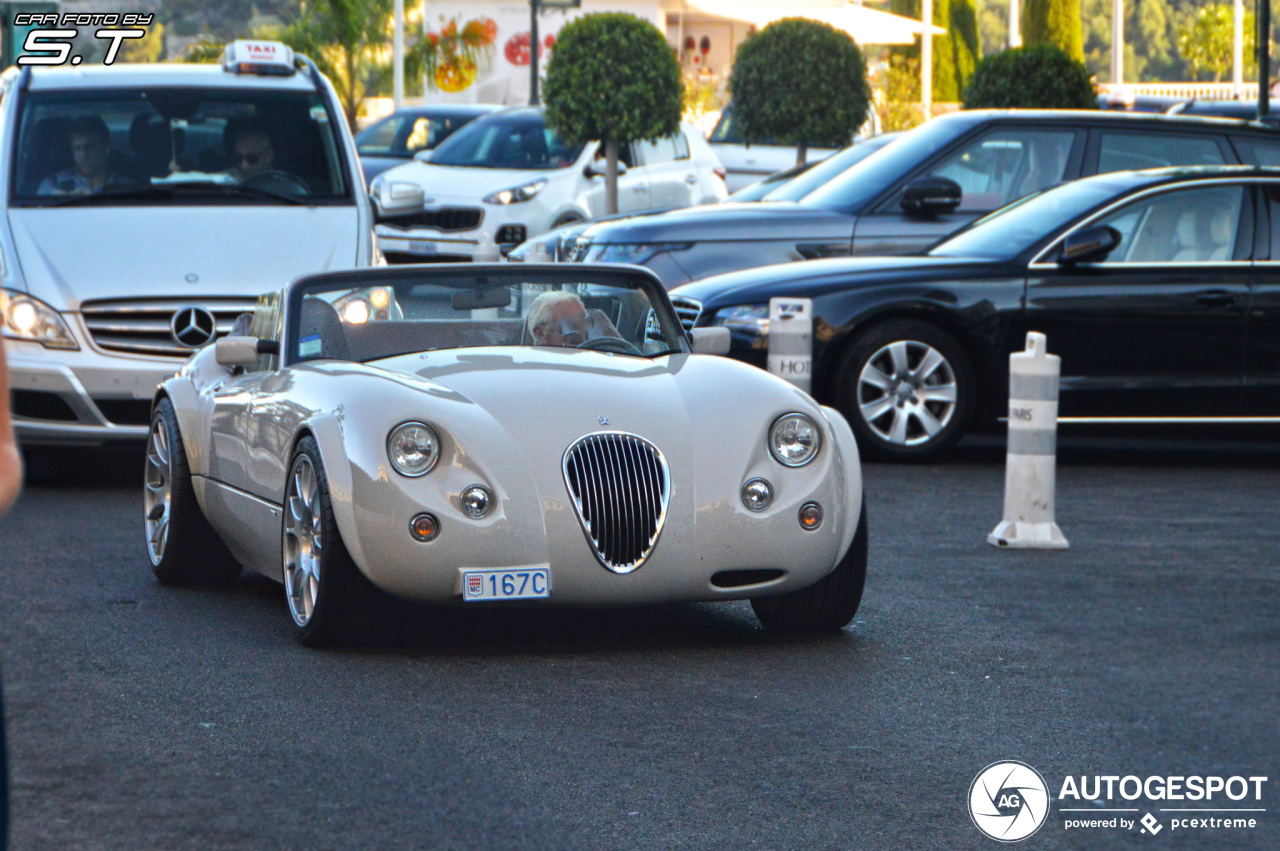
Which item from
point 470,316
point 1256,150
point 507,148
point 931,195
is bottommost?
point 470,316

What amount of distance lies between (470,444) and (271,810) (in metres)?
1.75

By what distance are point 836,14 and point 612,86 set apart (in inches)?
951

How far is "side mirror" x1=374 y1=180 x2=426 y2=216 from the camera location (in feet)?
38.8

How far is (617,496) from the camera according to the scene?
6109 millimetres

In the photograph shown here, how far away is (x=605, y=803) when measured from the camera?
4.61 m

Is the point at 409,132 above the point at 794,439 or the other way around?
above

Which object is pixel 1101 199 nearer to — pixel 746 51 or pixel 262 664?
pixel 262 664

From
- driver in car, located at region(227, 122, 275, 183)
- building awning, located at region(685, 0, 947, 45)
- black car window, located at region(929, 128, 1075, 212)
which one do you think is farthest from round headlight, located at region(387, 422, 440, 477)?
building awning, located at region(685, 0, 947, 45)

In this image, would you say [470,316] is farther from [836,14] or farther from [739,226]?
[836,14]

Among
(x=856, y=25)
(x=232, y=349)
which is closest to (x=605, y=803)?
(x=232, y=349)

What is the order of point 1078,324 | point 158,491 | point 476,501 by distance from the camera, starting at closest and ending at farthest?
point 476,501
point 158,491
point 1078,324

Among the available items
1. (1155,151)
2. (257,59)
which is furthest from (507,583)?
(1155,151)

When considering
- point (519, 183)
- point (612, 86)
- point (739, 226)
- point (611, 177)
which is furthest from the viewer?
point (612, 86)

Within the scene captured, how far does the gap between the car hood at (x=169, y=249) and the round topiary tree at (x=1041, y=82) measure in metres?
12.2
